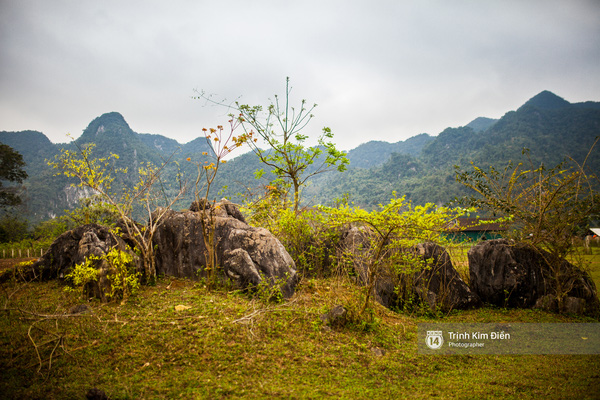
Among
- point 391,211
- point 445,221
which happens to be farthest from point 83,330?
point 445,221

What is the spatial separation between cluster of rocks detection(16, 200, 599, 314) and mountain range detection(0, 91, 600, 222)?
32638mm

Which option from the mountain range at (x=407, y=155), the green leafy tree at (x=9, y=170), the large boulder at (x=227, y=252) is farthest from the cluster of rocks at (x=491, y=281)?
the mountain range at (x=407, y=155)

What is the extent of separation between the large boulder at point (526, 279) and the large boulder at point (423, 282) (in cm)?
53

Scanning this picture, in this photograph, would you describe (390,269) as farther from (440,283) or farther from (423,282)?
(440,283)

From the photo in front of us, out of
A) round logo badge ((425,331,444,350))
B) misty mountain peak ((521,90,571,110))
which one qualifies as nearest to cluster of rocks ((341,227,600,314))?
round logo badge ((425,331,444,350))

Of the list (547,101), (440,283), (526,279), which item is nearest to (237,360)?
(440,283)

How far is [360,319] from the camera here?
16.9 feet

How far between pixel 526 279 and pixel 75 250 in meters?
10.0

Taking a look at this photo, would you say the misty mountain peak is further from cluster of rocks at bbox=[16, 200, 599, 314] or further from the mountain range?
cluster of rocks at bbox=[16, 200, 599, 314]

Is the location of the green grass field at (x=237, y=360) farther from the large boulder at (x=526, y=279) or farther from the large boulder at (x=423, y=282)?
the large boulder at (x=526, y=279)

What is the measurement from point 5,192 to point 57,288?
982 inches

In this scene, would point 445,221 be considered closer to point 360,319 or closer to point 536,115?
point 360,319

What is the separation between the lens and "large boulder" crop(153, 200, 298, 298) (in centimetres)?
606

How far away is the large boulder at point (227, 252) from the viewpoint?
606cm
